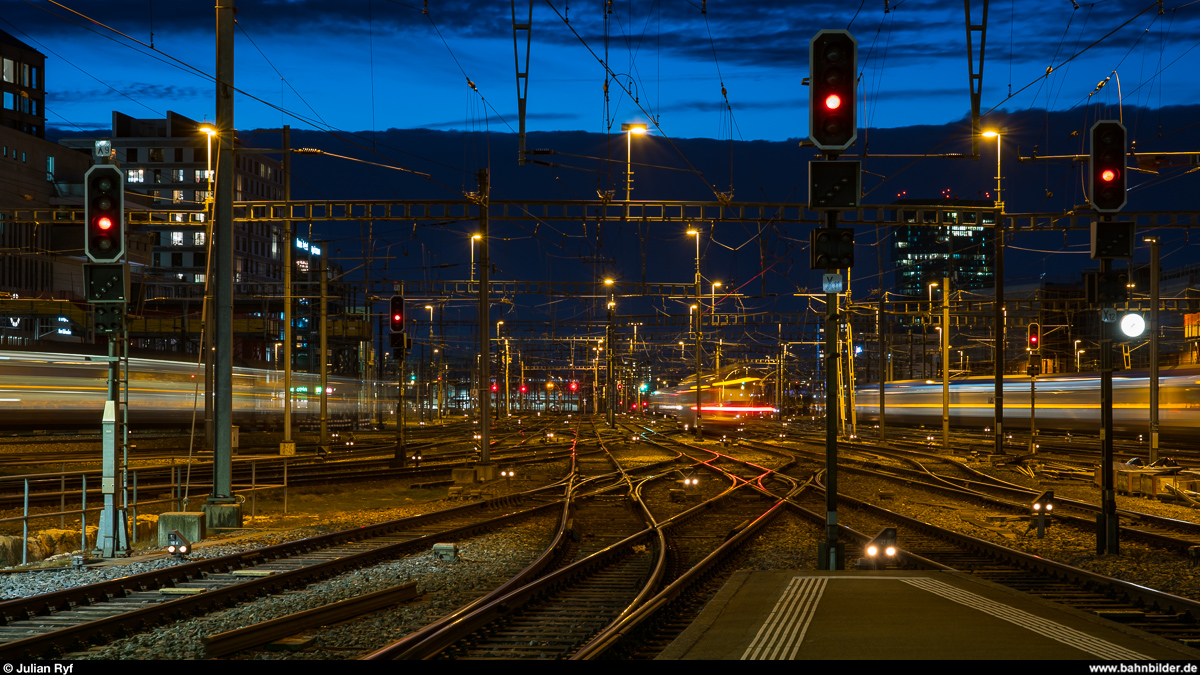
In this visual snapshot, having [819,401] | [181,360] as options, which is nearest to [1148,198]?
[819,401]

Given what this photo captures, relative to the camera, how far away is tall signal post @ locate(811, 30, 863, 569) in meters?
10.4

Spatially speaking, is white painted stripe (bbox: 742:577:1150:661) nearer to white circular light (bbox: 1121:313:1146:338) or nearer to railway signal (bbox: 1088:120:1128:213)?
white circular light (bbox: 1121:313:1146:338)

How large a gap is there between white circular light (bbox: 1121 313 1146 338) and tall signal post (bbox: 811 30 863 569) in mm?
4674

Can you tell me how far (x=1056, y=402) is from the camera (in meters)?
48.8

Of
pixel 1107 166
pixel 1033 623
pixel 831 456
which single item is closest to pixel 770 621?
pixel 1033 623

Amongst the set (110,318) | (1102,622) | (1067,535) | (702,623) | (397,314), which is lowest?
(1067,535)

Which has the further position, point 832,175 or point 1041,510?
point 1041,510

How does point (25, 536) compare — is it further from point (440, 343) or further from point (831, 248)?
point (440, 343)

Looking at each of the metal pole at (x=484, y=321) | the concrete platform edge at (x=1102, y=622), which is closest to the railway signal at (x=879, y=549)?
the concrete platform edge at (x=1102, y=622)

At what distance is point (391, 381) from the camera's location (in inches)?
3250

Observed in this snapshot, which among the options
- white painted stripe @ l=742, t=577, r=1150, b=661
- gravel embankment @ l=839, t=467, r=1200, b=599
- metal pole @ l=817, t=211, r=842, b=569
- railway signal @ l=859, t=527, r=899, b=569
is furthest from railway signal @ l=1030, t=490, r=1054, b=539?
white painted stripe @ l=742, t=577, r=1150, b=661

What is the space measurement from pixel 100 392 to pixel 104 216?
96.7 feet

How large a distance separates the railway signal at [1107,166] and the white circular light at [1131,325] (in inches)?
61.6

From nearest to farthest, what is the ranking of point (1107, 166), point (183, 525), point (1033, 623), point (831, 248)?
point (1033, 623) < point (831, 248) < point (1107, 166) < point (183, 525)
